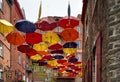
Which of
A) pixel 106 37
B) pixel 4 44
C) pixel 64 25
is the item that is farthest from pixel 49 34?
pixel 4 44

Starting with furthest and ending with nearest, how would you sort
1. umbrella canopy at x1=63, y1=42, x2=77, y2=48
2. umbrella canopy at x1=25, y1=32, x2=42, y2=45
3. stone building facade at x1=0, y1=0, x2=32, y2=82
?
stone building facade at x1=0, y1=0, x2=32, y2=82, umbrella canopy at x1=63, y1=42, x2=77, y2=48, umbrella canopy at x1=25, y1=32, x2=42, y2=45

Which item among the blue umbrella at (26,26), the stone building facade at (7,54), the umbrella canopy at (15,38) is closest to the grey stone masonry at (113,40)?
the blue umbrella at (26,26)

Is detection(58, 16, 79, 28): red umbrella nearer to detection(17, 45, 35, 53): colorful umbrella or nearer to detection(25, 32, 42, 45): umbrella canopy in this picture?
detection(25, 32, 42, 45): umbrella canopy

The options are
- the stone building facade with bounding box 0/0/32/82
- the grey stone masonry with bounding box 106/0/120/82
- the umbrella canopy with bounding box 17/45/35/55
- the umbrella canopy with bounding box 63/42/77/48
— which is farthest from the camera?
the stone building facade with bounding box 0/0/32/82

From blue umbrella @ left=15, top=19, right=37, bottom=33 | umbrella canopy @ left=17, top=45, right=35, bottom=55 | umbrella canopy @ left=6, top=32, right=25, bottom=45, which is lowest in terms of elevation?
umbrella canopy @ left=17, top=45, right=35, bottom=55

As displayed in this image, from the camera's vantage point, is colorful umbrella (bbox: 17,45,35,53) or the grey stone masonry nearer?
the grey stone masonry

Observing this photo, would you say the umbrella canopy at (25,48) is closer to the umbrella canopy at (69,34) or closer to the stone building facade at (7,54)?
the umbrella canopy at (69,34)

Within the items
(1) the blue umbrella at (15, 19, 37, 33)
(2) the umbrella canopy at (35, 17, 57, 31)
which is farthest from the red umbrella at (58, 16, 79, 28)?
(1) the blue umbrella at (15, 19, 37, 33)

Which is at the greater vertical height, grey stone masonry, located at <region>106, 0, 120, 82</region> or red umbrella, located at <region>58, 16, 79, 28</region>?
red umbrella, located at <region>58, 16, 79, 28</region>

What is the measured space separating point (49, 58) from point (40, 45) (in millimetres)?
3991

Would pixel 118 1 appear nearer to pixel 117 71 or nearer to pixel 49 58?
pixel 117 71

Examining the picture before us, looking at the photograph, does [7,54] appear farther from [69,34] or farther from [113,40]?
[113,40]

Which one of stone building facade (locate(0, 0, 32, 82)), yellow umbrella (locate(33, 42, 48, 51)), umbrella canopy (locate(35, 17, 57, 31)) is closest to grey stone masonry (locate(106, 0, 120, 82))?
umbrella canopy (locate(35, 17, 57, 31))

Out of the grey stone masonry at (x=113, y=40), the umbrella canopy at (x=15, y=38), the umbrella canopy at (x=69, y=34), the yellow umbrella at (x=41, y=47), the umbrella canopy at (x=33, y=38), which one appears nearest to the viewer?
A: the grey stone masonry at (x=113, y=40)
